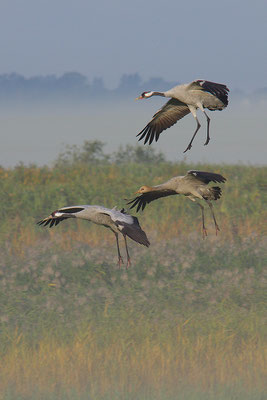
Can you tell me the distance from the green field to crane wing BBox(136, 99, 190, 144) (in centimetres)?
398

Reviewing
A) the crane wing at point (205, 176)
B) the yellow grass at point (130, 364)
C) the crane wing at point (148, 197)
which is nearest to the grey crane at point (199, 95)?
the crane wing at point (205, 176)

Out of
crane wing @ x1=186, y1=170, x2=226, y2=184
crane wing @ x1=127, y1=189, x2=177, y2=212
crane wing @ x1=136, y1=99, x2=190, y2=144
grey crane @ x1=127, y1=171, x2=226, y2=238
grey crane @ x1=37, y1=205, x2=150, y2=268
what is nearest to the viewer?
grey crane @ x1=37, y1=205, x2=150, y2=268

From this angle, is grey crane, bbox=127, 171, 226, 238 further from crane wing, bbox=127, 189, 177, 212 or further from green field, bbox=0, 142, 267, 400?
green field, bbox=0, 142, 267, 400

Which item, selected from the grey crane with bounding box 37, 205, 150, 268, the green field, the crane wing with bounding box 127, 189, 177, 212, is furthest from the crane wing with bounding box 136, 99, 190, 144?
the green field

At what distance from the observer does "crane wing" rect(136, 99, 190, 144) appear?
709 cm

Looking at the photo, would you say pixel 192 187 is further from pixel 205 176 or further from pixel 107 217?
pixel 107 217

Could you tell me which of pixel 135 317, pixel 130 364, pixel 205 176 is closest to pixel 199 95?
pixel 205 176

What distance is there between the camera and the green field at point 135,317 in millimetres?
9633

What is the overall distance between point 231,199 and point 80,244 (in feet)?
20.1

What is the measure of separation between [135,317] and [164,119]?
448 cm

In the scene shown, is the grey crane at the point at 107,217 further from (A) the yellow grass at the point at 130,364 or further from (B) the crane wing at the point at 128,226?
(A) the yellow grass at the point at 130,364

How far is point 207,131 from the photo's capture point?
566 cm

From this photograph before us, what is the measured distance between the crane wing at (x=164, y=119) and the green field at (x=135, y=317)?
157 inches

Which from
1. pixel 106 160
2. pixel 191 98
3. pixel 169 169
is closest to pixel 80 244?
pixel 191 98
